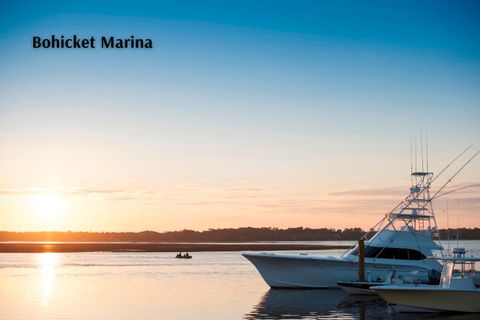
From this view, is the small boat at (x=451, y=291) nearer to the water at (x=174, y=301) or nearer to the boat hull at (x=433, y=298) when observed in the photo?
the boat hull at (x=433, y=298)

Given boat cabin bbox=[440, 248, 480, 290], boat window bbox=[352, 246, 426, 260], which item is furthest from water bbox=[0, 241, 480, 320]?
boat window bbox=[352, 246, 426, 260]

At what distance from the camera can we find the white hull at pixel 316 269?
42.9m

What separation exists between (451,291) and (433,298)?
2.75 ft

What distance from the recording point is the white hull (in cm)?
4291

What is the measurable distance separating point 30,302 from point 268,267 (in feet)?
43.8

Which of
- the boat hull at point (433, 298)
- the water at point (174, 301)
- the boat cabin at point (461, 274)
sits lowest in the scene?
the water at point (174, 301)

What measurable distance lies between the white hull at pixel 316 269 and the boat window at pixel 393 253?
0.36 meters

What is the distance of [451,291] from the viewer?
3338cm

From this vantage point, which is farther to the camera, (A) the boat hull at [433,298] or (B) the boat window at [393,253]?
(B) the boat window at [393,253]

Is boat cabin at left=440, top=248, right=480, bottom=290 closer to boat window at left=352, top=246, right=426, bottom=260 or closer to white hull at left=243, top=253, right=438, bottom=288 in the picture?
white hull at left=243, top=253, right=438, bottom=288

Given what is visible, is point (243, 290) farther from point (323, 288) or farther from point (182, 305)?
point (182, 305)

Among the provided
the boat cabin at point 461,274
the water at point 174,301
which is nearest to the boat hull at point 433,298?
the boat cabin at point 461,274

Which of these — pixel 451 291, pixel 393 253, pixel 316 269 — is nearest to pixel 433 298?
pixel 451 291

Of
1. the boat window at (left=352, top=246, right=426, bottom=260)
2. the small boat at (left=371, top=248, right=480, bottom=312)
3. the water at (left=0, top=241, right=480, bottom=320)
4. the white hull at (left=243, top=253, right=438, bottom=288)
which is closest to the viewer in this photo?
the small boat at (left=371, top=248, right=480, bottom=312)
